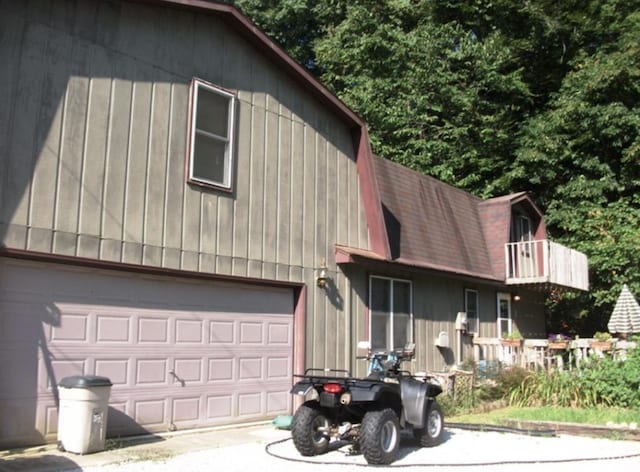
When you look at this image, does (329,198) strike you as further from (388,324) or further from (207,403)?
(207,403)

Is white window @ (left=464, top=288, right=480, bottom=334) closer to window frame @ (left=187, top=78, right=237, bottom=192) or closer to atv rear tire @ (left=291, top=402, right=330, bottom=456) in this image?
window frame @ (left=187, top=78, right=237, bottom=192)

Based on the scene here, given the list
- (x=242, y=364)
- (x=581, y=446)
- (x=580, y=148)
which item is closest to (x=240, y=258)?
(x=242, y=364)

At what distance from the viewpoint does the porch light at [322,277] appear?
35.7 ft

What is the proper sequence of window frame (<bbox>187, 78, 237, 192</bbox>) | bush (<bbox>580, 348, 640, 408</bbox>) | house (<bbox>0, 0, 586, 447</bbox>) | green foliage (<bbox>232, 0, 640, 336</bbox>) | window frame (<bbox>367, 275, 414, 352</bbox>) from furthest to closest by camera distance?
green foliage (<bbox>232, 0, 640, 336</bbox>)
window frame (<bbox>367, 275, 414, 352</bbox>)
bush (<bbox>580, 348, 640, 408</bbox>)
window frame (<bbox>187, 78, 237, 192</bbox>)
house (<bbox>0, 0, 586, 447</bbox>)

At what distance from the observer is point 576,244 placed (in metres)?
20.9

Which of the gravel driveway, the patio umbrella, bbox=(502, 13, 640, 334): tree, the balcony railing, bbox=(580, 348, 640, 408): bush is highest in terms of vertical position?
bbox=(502, 13, 640, 334): tree

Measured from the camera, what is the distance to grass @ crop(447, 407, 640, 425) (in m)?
9.63

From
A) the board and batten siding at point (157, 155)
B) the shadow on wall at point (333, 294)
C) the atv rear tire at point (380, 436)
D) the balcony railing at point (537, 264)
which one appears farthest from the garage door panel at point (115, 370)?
the balcony railing at point (537, 264)

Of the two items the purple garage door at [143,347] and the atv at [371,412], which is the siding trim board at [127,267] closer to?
the purple garage door at [143,347]

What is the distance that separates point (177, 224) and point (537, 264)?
11.3 m

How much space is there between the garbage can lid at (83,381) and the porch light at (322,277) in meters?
4.44

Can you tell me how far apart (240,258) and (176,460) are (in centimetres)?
346

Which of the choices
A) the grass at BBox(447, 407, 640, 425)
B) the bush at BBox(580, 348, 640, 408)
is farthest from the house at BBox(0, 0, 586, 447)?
the bush at BBox(580, 348, 640, 408)

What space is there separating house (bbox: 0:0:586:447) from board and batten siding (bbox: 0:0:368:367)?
0.08 ft
